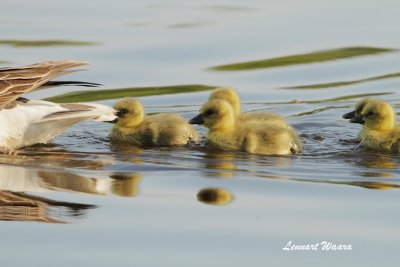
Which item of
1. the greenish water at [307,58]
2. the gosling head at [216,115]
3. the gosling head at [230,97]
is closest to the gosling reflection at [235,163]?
the gosling head at [216,115]

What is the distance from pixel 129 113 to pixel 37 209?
8.23 feet

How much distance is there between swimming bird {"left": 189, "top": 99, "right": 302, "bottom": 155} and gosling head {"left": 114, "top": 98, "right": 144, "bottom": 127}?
1.86ft

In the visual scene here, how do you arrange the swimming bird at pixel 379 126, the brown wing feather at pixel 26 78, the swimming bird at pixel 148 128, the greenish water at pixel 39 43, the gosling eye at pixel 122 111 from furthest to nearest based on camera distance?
the greenish water at pixel 39 43 < the gosling eye at pixel 122 111 < the swimming bird at pixel 148 128 < the swimming bird at pixel 379 126 < the brown wing feather at pixel 26 78

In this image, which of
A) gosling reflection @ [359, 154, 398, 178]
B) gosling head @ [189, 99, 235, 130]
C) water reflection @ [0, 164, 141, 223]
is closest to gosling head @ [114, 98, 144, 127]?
gosling head @ [189, 99, 235, 130]

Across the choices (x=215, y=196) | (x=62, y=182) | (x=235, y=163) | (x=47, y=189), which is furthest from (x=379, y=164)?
(x=47, y=189)

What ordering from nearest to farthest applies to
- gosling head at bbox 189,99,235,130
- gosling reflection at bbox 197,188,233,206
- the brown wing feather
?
gosling reflection at bbox 197,188,233,206 → the brown wing feather → gosling head at bbox 189,99,235,130

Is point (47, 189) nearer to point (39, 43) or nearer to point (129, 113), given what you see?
point (129, 113)

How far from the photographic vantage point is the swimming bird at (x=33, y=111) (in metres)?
8.80

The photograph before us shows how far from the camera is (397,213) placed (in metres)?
7.04

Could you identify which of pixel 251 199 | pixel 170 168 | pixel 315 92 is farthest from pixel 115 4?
pixel 251 199

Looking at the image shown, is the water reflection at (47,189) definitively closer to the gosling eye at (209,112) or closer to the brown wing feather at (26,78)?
the brown wing feather at (26,78)

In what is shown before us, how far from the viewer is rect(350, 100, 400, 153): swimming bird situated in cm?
896

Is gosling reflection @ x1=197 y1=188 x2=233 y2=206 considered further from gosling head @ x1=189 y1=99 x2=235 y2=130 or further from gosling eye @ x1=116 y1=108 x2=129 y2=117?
gosling eye @ x1=116 y1=108 x2=129 y2=117

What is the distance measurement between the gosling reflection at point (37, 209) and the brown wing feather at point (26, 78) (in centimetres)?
153
